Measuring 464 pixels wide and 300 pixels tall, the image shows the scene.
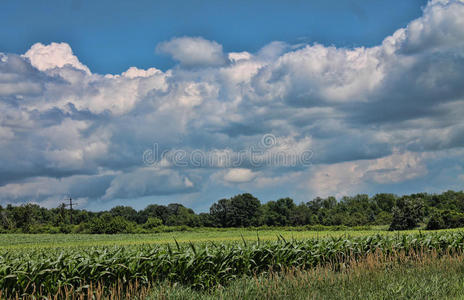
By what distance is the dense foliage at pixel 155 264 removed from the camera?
8.70 meters

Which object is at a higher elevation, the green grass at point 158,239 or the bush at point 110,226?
the bush at point 110,226

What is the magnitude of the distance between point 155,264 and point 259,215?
5686 centimetres

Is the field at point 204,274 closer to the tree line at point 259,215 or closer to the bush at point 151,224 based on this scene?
the tree line at point 259,215

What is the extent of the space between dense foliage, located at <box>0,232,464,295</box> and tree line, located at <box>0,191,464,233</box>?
1170 inches

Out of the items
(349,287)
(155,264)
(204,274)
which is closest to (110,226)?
(155,264)

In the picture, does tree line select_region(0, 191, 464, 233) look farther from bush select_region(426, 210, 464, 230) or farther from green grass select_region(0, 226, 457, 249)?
green grass select_region(0, 226, 457, 249)

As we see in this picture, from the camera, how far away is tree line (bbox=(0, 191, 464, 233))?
46125 mm

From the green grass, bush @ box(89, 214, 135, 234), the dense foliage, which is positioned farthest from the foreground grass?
bush @ box(89, 214, 135, 234)

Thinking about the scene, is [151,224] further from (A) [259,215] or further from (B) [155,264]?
(B) [155,264]

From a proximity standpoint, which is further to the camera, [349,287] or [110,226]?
[110,226]

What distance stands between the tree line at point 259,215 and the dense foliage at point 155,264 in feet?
97.5

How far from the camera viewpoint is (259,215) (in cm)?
6562

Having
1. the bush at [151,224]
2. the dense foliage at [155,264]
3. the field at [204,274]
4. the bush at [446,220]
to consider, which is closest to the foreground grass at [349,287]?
the field at [204,274]

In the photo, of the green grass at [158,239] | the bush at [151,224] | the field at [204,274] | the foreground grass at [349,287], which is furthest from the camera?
the bush at [151,224]
